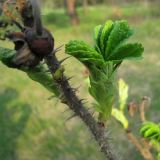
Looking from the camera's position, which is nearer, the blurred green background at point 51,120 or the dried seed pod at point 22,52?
the dried seed pod at point 22,52

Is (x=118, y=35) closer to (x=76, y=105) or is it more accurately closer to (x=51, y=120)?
(x=76, y=105)

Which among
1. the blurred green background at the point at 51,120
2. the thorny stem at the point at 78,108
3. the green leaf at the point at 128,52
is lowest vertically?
the blurred green background at the point at 51,120

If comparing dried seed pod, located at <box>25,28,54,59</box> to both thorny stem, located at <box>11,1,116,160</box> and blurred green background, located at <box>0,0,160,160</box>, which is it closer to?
thorny stem, located at <box>11,1,116,160</box>

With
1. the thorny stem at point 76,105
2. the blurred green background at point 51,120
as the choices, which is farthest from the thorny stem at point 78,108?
the blurred green background at point 51,120

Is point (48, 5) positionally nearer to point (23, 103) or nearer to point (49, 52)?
→ point (23, 103)

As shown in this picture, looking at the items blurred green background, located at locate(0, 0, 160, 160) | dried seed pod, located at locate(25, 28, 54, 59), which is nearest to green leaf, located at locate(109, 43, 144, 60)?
dried seed pod, located at locate(25, 28, 54, 59)

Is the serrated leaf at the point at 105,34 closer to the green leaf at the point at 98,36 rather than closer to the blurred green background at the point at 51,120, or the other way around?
the green leaf at the point at 98,36

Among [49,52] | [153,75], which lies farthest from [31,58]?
[153,75]

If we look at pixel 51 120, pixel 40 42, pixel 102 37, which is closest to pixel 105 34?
pixel 102 37
